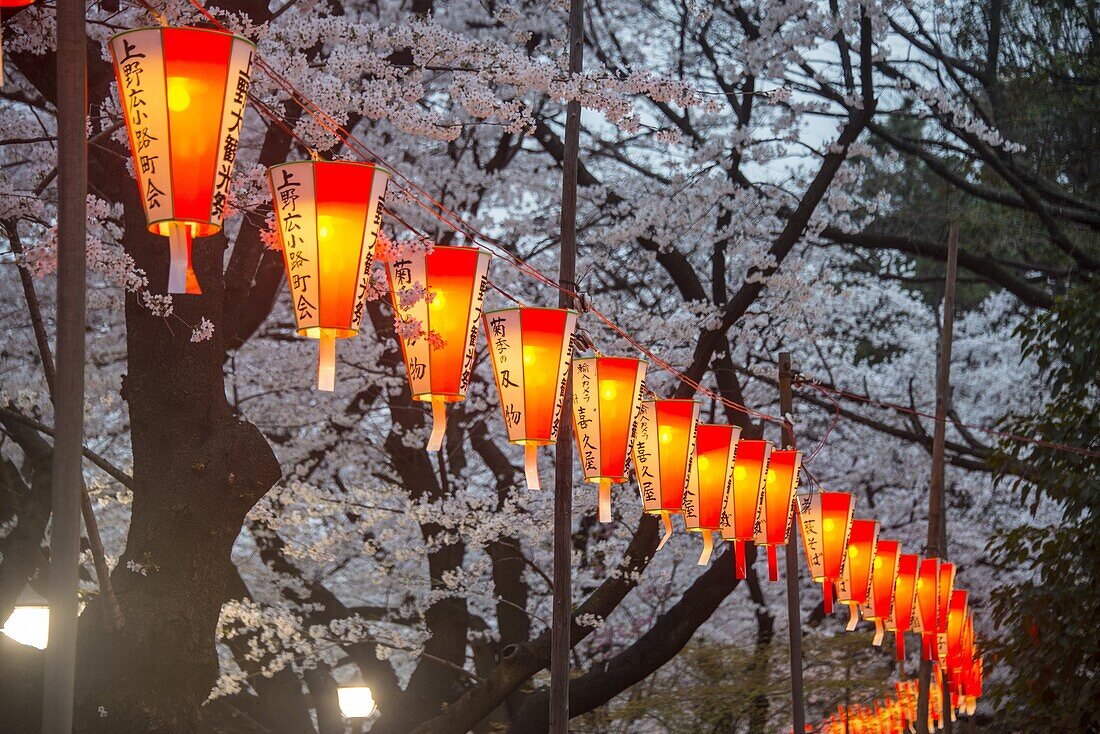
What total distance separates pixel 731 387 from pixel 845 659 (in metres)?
7.86

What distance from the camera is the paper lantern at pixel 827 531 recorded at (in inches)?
412

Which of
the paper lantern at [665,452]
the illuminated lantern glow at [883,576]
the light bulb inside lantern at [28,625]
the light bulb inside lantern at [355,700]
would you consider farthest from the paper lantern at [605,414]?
the illuminated lantern glow at [883,576]

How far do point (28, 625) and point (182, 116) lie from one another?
4893 mm

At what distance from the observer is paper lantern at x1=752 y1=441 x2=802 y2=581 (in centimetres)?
972

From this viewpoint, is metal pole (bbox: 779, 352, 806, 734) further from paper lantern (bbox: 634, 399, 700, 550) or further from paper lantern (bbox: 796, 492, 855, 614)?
paper lantern (bbox: 634, 399, 700, 550)

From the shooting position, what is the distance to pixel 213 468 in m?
6.93

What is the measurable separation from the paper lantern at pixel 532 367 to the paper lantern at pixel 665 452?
5.14 ft

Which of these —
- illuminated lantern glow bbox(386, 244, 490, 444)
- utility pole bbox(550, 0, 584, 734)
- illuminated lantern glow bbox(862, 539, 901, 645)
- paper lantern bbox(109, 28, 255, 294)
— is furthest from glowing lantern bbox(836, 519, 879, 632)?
paper lantern bbox(109, 28, 255, 294)

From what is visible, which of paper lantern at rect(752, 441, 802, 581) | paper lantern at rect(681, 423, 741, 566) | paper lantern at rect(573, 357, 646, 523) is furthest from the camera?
paper lantern at rect(752, 441, 802, 581)

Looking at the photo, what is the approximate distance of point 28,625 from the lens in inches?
309

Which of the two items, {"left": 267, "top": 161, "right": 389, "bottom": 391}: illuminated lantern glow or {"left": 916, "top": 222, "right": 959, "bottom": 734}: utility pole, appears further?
{"left": 916, "top": 222, "right": 959, "bottom": 734}: utility pole

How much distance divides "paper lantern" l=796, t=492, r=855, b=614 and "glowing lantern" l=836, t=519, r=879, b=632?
653 millimetres

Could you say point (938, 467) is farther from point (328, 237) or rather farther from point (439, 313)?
point (328, 237)

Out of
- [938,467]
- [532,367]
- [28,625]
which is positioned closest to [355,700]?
[28,625]
